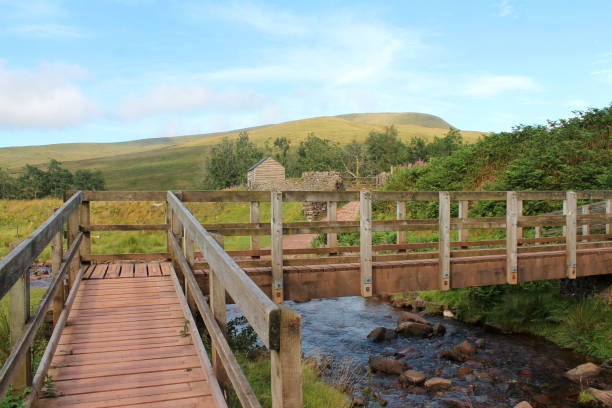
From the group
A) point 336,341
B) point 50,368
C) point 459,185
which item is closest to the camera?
point 50,368

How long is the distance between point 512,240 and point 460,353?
2.72 m

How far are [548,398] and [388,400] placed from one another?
2557 millimetres

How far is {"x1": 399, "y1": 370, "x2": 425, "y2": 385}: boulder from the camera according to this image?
27.2 ft

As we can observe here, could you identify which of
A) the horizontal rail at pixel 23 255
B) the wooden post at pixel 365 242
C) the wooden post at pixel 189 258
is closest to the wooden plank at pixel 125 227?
the wooden post at pixel 189 258

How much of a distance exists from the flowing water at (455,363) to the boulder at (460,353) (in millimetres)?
145

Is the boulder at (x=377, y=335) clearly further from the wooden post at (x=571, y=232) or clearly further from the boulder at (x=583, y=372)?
the wooden post at (x=571, y=232)

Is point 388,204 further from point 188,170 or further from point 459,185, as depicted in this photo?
point 188,170

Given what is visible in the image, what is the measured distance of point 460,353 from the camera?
9641 mm

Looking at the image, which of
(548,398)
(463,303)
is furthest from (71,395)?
(463,303)

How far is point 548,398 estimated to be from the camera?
25.9 feet

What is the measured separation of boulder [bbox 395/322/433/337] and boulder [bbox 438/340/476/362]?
1.12 meters

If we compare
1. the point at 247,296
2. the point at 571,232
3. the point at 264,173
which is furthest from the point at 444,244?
the point at 264,173

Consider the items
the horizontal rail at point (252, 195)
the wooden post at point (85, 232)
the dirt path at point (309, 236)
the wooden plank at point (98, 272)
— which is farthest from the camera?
the dirt path at point (309, 236)

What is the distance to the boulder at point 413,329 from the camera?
Answer: 11.0 metres
